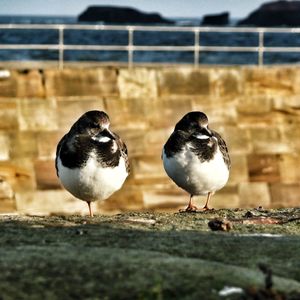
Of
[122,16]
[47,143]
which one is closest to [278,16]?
[122,16]

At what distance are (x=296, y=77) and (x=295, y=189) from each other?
1998 mm

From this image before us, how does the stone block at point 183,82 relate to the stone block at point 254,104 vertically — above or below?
above

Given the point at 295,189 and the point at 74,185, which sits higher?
the point at 74,185

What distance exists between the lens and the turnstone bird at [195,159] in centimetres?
839

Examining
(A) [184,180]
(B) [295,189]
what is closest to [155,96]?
(B) [295,189]

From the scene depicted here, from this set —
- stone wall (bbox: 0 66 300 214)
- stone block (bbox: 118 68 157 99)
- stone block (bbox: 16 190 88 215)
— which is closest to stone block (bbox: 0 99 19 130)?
stone wall (bbox: 0 66 300 214)

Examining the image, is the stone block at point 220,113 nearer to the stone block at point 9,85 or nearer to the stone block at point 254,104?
the stone block at point 254,104

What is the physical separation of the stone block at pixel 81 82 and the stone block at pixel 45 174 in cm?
115

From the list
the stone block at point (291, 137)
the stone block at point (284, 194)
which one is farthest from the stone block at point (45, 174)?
the stone block at point (291, 137)

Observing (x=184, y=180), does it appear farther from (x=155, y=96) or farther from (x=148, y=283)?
(x=155, y=96)

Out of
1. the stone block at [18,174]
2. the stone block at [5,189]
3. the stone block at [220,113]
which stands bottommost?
the stone block at [5,189]

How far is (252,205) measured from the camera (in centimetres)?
1655

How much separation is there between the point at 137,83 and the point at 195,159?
317 inches

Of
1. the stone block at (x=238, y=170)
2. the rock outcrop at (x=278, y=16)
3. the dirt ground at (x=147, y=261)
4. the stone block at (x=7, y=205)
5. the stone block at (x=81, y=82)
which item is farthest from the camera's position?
the rock outcrop at (x=278, y=16)
